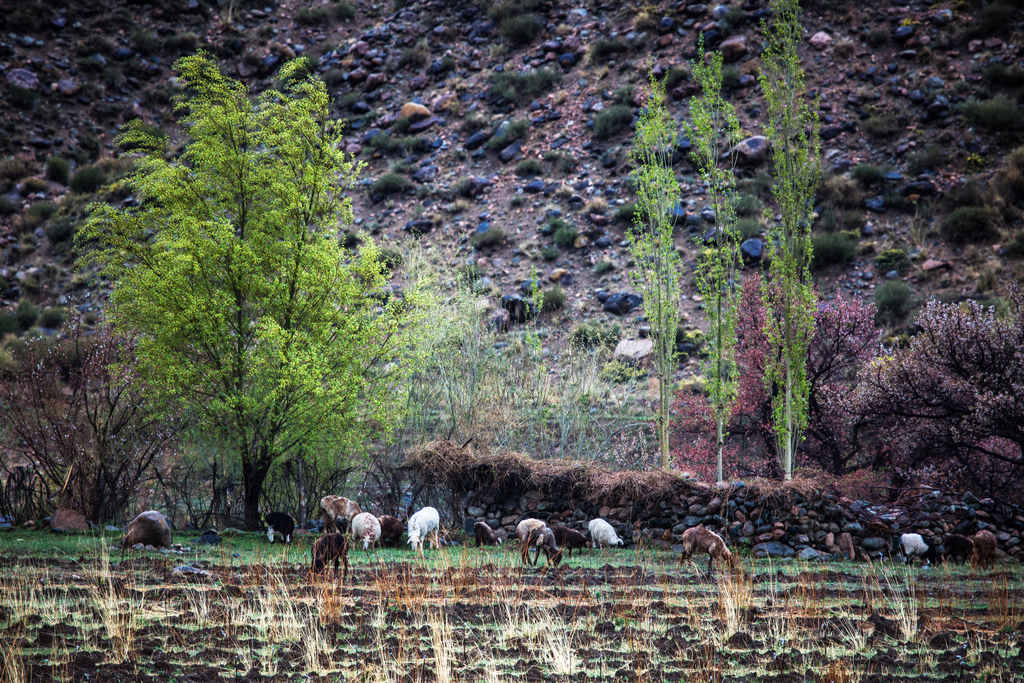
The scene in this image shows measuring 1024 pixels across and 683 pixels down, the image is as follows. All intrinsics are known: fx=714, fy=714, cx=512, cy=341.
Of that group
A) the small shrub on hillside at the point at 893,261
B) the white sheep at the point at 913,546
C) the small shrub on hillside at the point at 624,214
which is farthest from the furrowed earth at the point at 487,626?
the small shrub on hillside at the point at 624,214

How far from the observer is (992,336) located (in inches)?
607

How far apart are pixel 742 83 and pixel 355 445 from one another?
37.1 meters

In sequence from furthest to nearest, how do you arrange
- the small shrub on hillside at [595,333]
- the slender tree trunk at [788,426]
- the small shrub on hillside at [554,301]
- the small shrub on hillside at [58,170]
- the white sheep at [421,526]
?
1. the small shrub on hillside at [58,170]
2. the small shrub on hillside at [554,301]
3. the small shrub on hillside at [595,333]
4. the slender tree trunk at [788,426]
5. the white sheep at [421,526]

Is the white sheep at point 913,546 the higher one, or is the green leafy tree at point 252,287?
the green leafy tree at point 252,287

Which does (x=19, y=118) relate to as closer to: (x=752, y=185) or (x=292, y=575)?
(x=752, y=185)

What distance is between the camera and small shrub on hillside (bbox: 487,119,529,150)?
47156 mm

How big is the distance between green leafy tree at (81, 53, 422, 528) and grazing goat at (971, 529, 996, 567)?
12.5 meters

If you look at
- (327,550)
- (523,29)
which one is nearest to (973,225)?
Answer: (327,550)

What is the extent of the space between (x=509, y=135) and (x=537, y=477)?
34.9 metres

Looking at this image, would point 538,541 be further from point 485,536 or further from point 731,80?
point 731,80

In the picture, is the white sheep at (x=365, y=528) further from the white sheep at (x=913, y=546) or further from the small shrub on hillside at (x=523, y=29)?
the small shrub on hillside at (x=523, y=29)

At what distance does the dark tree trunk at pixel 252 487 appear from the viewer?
16797 millimetres

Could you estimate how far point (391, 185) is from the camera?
46.2m

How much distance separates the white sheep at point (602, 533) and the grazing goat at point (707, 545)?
277 centimetres
